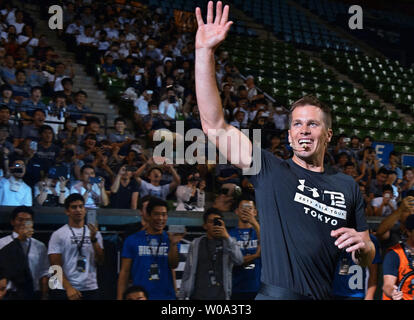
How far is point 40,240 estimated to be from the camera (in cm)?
528

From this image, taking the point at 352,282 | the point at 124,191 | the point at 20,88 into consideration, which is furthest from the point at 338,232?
the point at 20,88

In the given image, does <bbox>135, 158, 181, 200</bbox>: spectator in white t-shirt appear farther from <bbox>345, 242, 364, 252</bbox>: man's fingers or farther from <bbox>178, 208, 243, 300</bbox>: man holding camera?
<bbox>345, 242, 364, 252</bbox>: man's fingers

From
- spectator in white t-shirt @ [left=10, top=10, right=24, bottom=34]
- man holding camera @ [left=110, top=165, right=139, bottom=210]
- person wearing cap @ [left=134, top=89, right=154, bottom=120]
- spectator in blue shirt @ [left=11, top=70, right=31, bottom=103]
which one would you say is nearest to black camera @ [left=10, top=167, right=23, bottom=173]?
man holding camera @ [left=110, top=165, right=139, bottom=210]

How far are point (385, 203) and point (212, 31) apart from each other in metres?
5.93

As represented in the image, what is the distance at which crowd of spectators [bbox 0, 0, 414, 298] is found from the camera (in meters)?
6.19

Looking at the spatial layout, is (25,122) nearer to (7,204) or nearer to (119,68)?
(7,204)

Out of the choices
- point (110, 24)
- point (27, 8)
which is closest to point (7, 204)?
point (110, 24)

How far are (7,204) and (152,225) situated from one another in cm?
157

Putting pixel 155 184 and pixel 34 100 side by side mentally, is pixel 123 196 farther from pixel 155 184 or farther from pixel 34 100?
pixel 34 100

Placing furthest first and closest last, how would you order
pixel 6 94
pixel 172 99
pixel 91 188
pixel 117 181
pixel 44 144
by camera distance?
pixel 172 99 < pixel 6 94 < pixel 44 144 < pixel 117 181 < pixel 91 188

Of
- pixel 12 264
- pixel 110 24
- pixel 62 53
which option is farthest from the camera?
pixel 110 24

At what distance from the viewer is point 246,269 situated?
19.1 ft

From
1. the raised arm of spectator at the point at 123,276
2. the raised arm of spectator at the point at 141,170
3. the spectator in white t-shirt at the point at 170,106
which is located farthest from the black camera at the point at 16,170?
the spectator in white t-shirt at the point at 170,106

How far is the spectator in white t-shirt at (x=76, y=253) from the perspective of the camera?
205 inches
